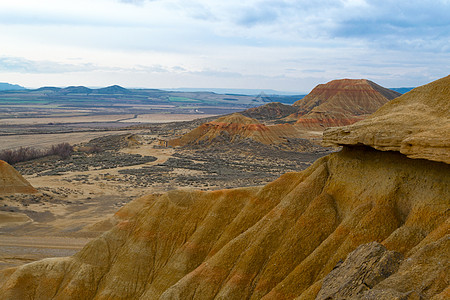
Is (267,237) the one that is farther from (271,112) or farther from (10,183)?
(271,112)

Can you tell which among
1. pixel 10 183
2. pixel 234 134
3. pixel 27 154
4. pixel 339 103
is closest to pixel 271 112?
pixel 339 103

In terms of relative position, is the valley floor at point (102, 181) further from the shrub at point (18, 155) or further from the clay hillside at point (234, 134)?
the clay hillside at point (234, 134)

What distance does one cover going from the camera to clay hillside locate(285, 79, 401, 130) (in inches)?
4990

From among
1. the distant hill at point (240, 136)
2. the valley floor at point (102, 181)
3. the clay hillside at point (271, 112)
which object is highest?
the clay hillside at point (271, 112)

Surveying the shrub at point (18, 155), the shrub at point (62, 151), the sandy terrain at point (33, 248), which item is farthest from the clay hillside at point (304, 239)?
the shrub at point (62, 151)

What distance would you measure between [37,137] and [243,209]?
11440cm

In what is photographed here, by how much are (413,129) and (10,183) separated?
144 ft

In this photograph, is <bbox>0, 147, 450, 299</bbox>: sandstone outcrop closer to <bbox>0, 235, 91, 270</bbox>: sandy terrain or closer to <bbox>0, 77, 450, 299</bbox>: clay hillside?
<bbox>0, 77, 450, 299</bbox>: clay hillside

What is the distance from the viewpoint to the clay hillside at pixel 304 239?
42.8 ft

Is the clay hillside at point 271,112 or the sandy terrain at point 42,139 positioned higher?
the clay hillside at point 271,112

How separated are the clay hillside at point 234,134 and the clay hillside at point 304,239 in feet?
249

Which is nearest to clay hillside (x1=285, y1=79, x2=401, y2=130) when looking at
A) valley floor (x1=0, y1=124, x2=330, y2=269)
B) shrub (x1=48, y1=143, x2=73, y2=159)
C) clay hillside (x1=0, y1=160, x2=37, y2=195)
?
valley floor (x1=0, y1=124, x2=330, y2=269)

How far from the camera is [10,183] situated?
45.0 metres

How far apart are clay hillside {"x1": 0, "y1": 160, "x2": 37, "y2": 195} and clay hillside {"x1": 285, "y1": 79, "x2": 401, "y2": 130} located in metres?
90.6
